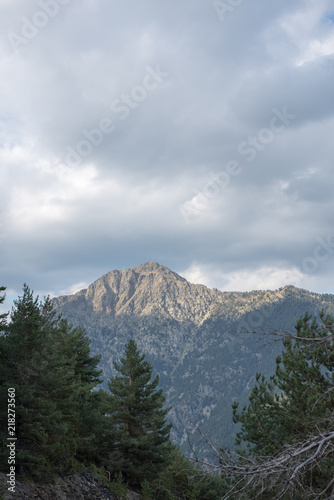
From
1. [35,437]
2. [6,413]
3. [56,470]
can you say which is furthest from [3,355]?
[56,470]

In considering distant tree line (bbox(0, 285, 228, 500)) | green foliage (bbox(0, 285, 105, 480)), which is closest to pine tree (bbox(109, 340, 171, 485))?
distant tree line (bbox(0, 285, 228, 500))

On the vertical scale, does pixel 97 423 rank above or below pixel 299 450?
below

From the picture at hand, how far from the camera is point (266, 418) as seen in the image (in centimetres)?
1914

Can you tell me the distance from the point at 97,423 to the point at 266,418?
43.5 ft

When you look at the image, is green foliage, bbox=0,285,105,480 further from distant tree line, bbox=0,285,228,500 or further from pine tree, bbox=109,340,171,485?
pine tree, bbox=109,340,171,485

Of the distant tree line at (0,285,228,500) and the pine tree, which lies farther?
the pine tree

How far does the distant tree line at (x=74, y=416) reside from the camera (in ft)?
57.3

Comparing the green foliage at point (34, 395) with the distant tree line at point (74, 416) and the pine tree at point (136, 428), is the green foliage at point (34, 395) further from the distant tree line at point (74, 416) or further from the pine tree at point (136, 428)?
the pine tree at point (136, 428)

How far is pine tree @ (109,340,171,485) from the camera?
25078 millimetres

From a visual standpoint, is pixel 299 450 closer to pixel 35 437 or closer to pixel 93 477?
pixel 35 437

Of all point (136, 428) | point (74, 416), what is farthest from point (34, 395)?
point (136, 428)

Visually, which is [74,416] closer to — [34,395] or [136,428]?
[136,428]

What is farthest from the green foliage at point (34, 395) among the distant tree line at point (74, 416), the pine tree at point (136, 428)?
the pine tree at point (136, 428)

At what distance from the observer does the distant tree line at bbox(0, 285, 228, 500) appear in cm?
1747
